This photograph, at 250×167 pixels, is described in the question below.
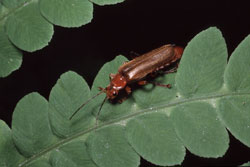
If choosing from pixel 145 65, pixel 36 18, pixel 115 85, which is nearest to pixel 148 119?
pixel 115 85

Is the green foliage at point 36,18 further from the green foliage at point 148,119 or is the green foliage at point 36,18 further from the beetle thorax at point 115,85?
the beetle thorax at point 115,85

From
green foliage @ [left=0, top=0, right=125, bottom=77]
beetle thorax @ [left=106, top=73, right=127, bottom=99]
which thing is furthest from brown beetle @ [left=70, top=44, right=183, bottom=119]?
green foliage @ [left=0, top=0, right=125, bottom=77]

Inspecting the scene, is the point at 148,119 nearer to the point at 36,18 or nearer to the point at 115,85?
the point at 115,85

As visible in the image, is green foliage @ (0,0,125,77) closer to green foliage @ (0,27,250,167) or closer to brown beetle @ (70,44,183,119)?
green foliage @ (0,27,250,167)

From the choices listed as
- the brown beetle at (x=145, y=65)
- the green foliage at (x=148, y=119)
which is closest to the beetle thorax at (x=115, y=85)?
the brown beetle at (x=145, y=65)

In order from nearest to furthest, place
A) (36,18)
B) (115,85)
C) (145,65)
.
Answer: (36,18) < (115,85) < (145,65)

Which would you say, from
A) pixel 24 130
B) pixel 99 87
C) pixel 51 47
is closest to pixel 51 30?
pixel 99 87
